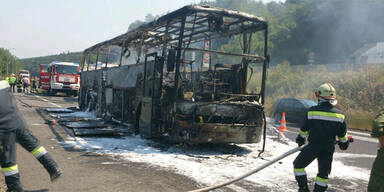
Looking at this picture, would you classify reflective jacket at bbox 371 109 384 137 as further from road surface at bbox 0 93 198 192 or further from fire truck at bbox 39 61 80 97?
fire truck at bbox 39 61 80 97

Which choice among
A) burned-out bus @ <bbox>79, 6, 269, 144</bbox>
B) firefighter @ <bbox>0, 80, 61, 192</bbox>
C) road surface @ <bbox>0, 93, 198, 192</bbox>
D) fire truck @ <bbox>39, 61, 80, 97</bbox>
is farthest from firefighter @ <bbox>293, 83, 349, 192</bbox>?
fire truck @ <bbox>39, 61, 80, 97</bbox>

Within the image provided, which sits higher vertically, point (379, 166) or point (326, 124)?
point (326, 124)

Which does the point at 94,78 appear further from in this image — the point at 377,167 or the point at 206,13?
the point at 377,167

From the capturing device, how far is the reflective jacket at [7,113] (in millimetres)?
3820

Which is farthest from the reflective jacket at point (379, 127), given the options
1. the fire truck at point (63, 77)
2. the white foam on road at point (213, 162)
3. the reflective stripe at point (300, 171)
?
the fire truck at point (63, 77)

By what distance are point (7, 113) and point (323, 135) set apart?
13.2 feet

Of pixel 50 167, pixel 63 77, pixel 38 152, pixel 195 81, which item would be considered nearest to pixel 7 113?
pixel 38 152

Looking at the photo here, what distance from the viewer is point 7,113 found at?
12.7 feet

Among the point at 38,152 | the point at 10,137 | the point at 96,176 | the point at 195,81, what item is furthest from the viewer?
the point at 195,81

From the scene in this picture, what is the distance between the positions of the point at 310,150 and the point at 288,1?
8310 centimetres

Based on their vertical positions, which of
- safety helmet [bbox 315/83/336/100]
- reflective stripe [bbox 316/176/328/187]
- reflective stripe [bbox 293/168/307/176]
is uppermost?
safety helmet [bbox 315/83/336/100]

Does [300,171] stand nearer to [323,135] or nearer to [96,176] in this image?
[323,135]

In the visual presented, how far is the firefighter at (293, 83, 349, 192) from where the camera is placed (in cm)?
427

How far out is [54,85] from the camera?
26.3 metres
